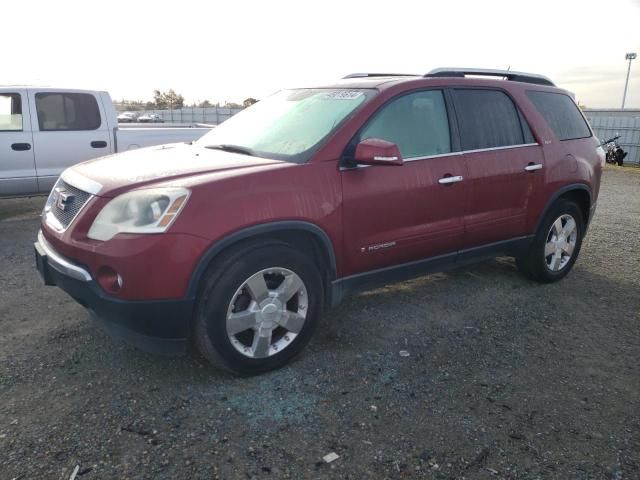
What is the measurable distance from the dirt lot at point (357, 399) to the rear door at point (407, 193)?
653 mm

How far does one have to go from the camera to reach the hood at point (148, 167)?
119 inches

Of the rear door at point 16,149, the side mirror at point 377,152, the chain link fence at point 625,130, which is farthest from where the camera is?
the chain link fence at point 625,130

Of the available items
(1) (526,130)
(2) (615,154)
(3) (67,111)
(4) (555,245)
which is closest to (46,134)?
(3) (67,111)

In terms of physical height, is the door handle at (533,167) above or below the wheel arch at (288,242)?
above

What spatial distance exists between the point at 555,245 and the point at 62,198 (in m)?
4.13

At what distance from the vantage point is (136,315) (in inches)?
111

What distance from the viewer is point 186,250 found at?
9.18 feet

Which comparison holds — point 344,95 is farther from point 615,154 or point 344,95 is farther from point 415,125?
point 615,154

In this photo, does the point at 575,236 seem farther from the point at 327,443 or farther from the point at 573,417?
the point at 327,443

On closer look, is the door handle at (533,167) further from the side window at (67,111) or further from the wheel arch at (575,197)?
the side window at (67,111)

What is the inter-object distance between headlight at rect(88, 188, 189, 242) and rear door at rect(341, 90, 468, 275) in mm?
1085

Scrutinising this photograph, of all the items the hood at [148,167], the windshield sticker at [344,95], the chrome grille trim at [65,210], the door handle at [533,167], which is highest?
the windshield sticker at [344,95]

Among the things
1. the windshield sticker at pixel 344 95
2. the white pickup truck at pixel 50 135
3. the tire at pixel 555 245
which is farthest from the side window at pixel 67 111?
the tire at pixel 555 245

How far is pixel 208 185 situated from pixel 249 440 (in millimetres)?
1337
